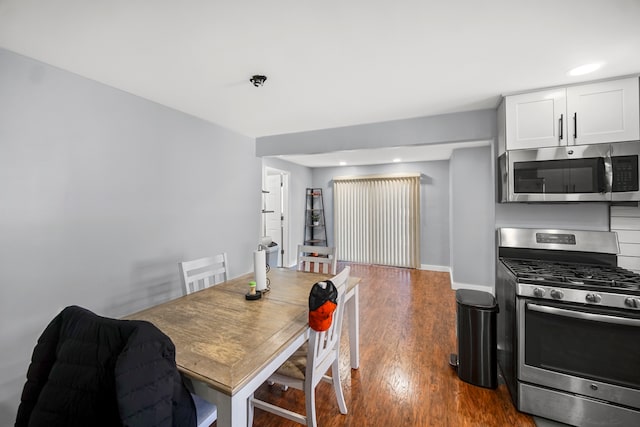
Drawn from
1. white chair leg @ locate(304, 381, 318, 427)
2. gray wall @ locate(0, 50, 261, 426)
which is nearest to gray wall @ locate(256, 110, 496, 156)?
gray wall @ locate(0, 50, 261, 426)

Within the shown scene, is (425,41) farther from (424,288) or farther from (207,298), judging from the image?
(424,288)

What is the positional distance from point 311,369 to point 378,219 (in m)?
4.76

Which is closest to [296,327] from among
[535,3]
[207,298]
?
[207,298]

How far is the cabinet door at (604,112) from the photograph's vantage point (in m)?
1.93

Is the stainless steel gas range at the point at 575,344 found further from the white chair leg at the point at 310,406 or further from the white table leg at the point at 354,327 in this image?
the white chair leg at the point at 310,406

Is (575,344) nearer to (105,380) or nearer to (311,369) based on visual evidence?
(311,369)

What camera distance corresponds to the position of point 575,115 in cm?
207

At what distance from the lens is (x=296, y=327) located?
143cm

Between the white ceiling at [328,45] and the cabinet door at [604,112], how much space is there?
0.10m

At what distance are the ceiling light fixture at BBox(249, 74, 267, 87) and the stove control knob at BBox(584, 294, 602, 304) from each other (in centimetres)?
255

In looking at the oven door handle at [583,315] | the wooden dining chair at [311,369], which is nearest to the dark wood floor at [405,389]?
the wooden dining chair at [311,369]

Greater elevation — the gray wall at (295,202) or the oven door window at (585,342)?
the gray wall at (295,202)

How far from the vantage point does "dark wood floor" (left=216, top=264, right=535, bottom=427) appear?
176cm

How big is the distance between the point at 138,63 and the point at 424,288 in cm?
454
